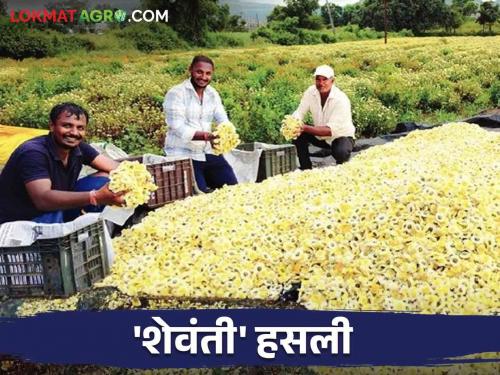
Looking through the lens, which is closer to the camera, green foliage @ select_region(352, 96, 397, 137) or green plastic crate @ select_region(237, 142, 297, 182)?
green plastic crate @ select_region(237, 142, 297, 182)

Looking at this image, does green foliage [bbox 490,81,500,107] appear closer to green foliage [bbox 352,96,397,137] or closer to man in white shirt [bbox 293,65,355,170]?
green foliage [bbox 352,96,397,137]

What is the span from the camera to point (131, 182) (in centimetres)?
315

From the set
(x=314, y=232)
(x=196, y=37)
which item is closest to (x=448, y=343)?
(x=314, y=232)

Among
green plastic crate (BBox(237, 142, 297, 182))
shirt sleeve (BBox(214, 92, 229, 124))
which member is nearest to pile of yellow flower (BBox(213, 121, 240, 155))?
shirt sleeve (BBox(214, 92, 229, 124))

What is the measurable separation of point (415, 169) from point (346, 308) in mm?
1124

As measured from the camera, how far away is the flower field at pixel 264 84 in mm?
5605

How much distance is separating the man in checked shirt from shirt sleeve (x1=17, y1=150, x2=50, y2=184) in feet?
4.64

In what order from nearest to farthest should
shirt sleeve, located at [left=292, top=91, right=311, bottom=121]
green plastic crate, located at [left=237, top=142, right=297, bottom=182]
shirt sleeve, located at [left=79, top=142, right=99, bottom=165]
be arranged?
1. shirt sleeve, located at [left=79, top=142, right=99, bottom=165]
2. green plastic crate, located at [left=237, top=142, right=297, bottom=182]
3. shirt sleeve, located at [left=292, top=91, right=311, bottom=121]

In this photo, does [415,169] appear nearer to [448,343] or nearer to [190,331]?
[448,343]

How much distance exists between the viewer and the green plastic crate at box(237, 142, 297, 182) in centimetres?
494

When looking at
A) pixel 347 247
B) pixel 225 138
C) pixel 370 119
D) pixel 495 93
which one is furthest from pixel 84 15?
pixel 495 93

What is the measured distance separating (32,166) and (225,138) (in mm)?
1536

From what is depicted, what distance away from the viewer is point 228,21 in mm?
4930

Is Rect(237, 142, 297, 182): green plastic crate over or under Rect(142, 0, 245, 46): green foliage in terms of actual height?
under
